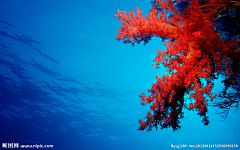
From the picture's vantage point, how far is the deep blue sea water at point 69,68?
18188 mm

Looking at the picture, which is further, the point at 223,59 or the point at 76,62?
the point at 76,62

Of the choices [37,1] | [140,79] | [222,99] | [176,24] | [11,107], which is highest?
[37,1]

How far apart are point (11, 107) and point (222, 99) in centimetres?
4267

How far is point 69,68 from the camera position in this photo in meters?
27.5

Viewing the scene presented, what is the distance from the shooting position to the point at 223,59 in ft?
9.57

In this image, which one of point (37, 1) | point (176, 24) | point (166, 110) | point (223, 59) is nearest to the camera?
point (166, 110)

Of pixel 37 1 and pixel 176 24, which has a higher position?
pixel 37 1

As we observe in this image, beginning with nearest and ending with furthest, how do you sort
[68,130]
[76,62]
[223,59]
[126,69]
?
[223,59] < [76,62] < [126,69] < [68,130]

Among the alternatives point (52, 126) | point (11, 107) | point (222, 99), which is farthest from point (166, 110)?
point (52, 126)

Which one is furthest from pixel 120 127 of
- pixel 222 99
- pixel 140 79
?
pixel 222 99

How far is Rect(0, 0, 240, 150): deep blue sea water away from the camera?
1819 cm

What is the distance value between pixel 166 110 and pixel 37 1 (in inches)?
875

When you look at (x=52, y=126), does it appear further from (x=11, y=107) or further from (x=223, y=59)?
(x=223, y=59)

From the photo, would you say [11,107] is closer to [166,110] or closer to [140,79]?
[140,79]
